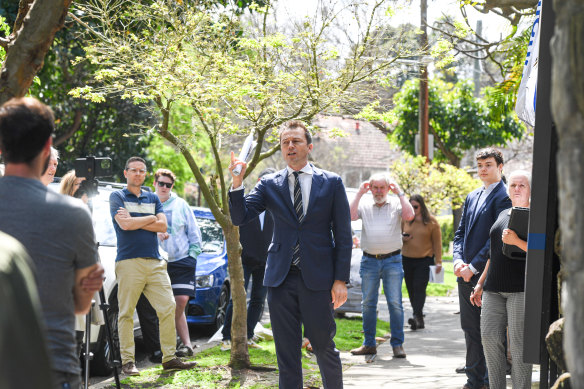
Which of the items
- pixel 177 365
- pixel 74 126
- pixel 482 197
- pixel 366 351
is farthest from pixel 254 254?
pixel 74 126

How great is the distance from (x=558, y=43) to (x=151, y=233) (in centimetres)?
683

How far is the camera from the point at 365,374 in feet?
27.7

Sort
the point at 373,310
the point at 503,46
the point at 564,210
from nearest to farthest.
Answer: the point at 564,210 → the point at 373,310 → the point at 503,46

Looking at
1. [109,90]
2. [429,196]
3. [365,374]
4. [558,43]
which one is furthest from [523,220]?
[429,196]

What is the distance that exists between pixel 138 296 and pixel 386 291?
3.13 m

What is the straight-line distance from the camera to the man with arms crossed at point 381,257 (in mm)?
9648

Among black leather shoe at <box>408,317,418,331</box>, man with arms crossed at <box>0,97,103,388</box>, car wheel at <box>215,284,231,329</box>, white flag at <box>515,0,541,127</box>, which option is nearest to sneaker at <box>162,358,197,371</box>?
car wheel at <box>215,284,231,329</box>

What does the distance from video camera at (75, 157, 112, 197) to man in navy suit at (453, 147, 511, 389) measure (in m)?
3.30

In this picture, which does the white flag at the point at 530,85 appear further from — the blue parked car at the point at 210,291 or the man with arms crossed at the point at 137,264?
the blue parked car at the point at 210,291

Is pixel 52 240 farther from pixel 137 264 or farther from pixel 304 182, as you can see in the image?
pixel 137 264

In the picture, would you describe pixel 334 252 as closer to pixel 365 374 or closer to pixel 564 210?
pixel 365 374

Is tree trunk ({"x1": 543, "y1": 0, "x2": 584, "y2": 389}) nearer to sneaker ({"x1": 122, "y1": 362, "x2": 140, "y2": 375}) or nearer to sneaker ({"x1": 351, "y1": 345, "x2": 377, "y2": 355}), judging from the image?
sneaker ({"x1": 122, "y1": 362, "x2": 140, "y2": 375})

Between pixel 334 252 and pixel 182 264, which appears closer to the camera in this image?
pixel 334 252

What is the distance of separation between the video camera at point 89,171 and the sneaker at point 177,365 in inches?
84.2
